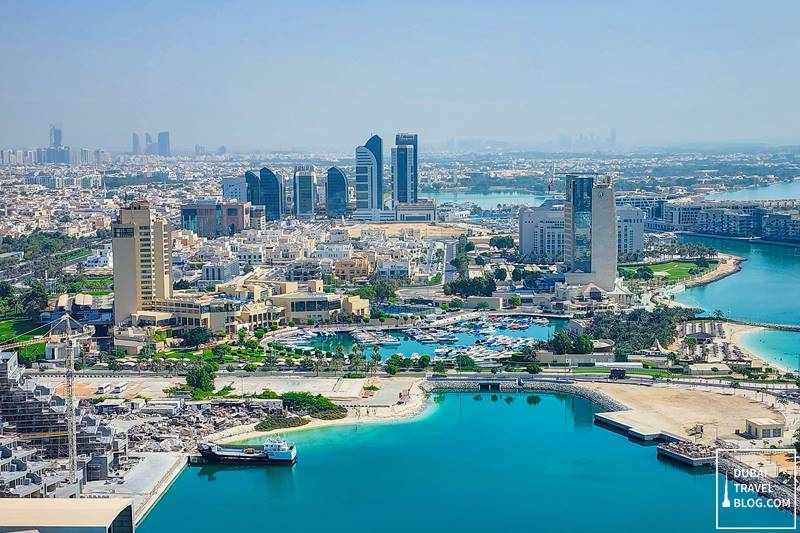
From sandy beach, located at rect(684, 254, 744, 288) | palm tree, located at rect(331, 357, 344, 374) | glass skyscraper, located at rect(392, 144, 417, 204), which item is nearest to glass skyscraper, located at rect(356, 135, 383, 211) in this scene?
glass skyscraper, located at rect(392, 144, 417, 204)

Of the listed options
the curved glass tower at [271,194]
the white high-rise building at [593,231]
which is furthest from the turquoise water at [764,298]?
the curved glass tower at [271,194]

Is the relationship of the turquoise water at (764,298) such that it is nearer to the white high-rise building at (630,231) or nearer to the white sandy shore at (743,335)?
the white sandy shore at (743,335)

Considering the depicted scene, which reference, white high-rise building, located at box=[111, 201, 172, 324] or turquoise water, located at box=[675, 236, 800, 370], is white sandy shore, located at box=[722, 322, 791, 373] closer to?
turquoise water, located at box=[675, 236, 800, 370]

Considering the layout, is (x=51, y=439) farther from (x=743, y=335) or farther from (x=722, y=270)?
(x=722, y=270)

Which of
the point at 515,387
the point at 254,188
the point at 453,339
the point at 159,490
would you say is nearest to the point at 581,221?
the point at 453,339

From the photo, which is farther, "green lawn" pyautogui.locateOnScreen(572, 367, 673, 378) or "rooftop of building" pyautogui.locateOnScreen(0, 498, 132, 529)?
"green lawn" pyautogui.locateOnScreen(572, 367, 673, 378)

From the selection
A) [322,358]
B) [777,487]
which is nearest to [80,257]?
[322,358]

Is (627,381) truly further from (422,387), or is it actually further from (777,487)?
(777,487)
